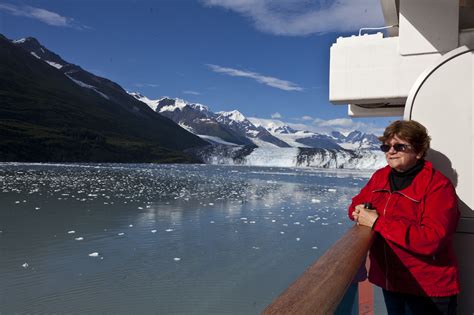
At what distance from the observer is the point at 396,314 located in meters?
2.37

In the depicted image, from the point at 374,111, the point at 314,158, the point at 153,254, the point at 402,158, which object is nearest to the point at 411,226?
the point at 402,158

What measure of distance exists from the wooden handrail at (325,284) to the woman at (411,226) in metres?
0.38

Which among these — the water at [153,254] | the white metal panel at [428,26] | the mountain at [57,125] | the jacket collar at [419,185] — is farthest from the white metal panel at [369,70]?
the mountain at [57,125]

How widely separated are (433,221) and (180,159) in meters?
107

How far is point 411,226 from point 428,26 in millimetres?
1809

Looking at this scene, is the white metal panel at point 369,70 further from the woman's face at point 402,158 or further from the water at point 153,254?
the water at point 153,254

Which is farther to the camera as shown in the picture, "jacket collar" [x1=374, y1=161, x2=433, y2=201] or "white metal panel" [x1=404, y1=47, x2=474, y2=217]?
"white metal panel" [x1=404, y1=47, x2=474, y2=217]

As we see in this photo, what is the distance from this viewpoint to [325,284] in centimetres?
124

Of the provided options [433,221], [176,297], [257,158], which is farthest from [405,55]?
[257,158]

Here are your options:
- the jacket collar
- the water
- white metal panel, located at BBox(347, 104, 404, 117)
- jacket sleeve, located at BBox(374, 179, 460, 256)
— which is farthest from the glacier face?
jacket sleeve, located at BBox(374, 179, 460, 256)

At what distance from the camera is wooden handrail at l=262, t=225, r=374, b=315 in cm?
107

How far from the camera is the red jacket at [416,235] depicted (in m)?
1.93

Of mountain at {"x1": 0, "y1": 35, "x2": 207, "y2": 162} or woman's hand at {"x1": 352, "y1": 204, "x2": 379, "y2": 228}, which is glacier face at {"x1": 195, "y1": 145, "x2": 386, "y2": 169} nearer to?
mountain at {"x1": 0, "y1": 35, "x2": 207, "y2": 162}

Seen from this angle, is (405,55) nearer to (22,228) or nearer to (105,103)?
(22,228)
